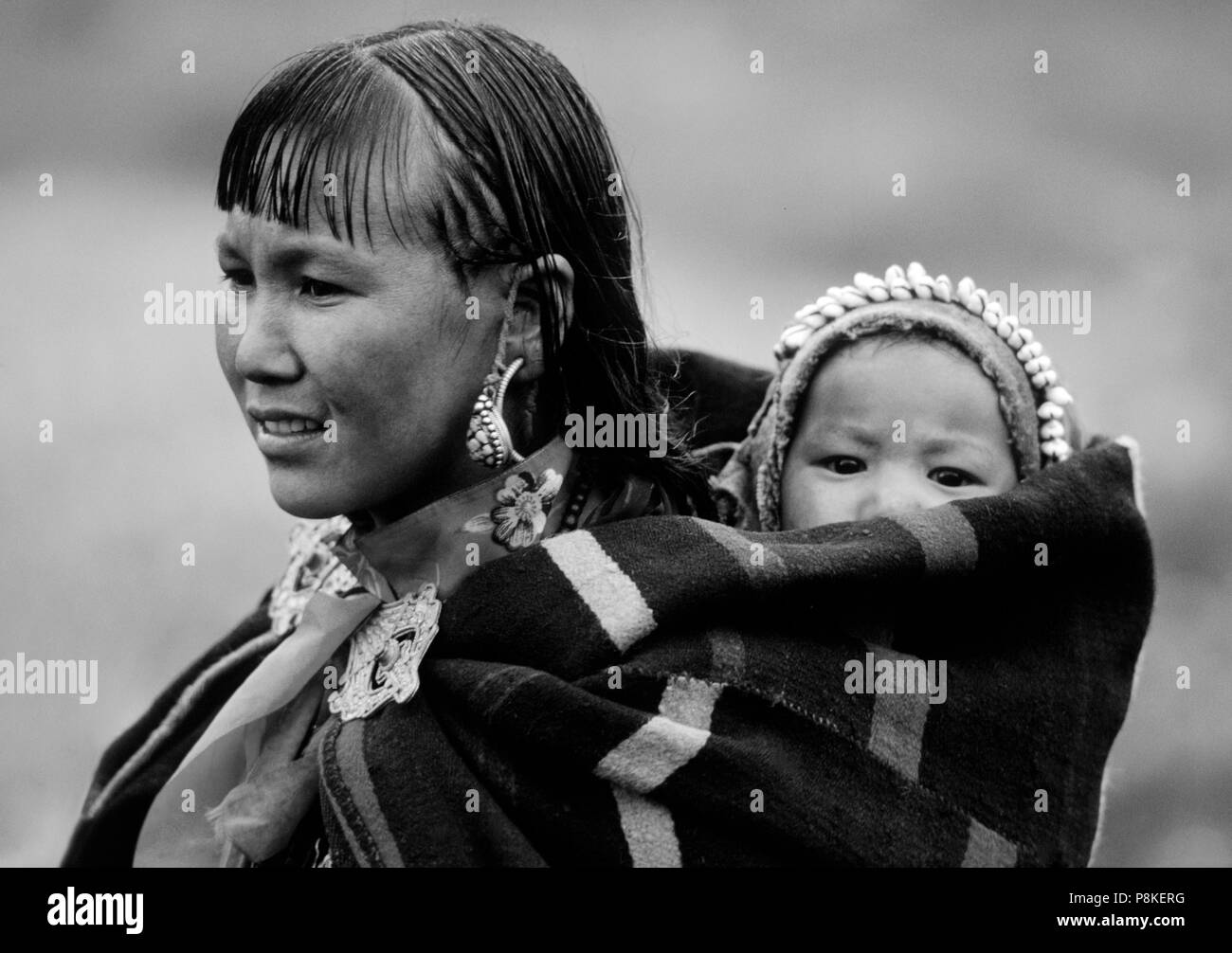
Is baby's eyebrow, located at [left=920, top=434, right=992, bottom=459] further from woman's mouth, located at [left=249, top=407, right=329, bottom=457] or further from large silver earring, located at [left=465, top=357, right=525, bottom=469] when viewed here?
woman's mouth, located at [left=249, top=407, right=329, bottom=457]

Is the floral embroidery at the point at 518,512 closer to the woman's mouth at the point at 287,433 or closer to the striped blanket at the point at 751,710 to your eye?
the striped blanket at the point at 751,710

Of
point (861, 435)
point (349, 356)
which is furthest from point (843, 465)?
point (349, 356)

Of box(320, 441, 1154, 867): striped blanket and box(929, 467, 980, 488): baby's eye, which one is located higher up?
box(929, 467, 980, 488): baby's eye

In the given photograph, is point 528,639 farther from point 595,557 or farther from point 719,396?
point 719,396

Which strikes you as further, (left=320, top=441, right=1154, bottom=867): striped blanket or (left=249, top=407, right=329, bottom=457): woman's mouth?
(left=249, top=407, right=329, bottom=457): woman's mouth

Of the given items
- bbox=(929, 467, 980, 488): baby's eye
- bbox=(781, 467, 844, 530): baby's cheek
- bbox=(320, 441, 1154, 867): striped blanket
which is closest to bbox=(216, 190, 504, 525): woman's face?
bbox=(320, 441, 1154, 867): striped blanket

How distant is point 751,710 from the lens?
5.89 feet

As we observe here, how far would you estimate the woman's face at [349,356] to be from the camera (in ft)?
5.97

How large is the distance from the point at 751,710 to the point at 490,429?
1.55 feet

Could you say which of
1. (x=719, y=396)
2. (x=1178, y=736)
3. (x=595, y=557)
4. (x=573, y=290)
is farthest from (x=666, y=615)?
(x=1178, y=736)

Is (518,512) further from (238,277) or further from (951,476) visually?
(951,476)

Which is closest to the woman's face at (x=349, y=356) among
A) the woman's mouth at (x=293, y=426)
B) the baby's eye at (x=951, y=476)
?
the woman's mouth at (x=293, y=426)

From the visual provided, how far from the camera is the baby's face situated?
229 cm

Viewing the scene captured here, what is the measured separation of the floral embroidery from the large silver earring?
0.06 meters
